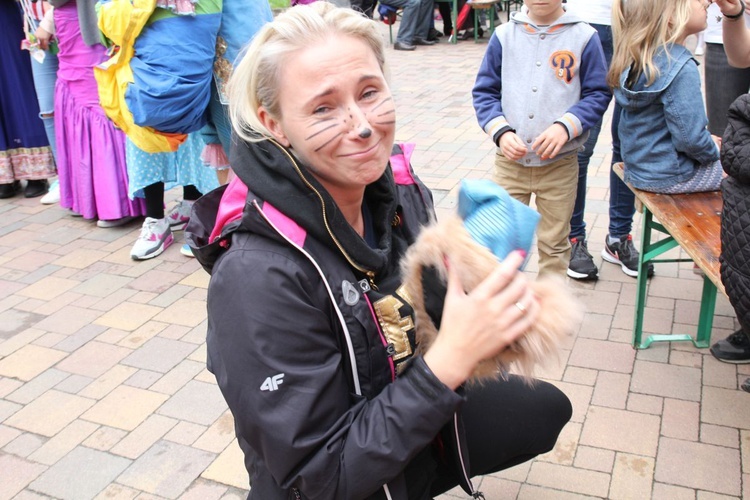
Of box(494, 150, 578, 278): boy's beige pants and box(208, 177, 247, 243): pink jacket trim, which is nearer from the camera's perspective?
box(208, 177, 247, 243): pink jacket trim

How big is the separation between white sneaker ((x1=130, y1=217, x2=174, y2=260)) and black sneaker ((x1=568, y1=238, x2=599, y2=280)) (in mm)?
2547

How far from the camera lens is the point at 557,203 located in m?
3.36

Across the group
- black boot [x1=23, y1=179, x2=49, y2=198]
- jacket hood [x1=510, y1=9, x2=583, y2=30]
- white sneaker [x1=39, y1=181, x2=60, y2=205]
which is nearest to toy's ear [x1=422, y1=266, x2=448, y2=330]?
jacket hood [x1=510, y1=9, x2=583, y2=30]

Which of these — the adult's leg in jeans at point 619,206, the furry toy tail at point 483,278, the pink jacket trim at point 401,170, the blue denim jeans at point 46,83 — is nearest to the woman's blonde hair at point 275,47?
the pink jacket trim at point 401,170

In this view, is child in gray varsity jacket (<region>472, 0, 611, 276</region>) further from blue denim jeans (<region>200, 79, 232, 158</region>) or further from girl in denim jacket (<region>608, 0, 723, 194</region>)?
blue denim jeans (<region>200, 79, 232, 158</region>)

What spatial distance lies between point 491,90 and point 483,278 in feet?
7.70

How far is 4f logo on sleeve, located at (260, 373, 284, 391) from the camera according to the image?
1.35 m

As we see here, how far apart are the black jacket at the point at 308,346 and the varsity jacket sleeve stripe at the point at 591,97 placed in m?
1.82

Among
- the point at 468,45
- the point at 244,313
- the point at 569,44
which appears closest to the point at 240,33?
the point at 569,44

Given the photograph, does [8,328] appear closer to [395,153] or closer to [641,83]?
[395,153]

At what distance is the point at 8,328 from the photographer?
3703 millimetres

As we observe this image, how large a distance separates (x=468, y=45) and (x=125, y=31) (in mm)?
8898

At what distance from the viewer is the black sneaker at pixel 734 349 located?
2.98 metres

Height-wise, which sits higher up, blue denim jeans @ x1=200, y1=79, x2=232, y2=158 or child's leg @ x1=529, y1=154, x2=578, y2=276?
blue denim jeans @ x1=200, y1=79, x2=232, y2=158
